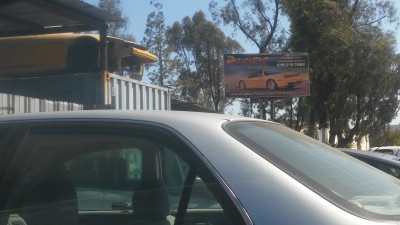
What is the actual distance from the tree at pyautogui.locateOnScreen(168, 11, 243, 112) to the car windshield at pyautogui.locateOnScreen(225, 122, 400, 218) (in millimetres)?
27612

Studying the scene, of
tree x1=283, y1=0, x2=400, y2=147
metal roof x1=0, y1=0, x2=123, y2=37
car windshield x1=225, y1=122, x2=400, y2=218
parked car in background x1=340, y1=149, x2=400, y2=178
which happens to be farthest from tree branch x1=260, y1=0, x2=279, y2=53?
car windshield x1=225, y1=122, x2=400, y2=218

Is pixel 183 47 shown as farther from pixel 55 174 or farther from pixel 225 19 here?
pixel 55 174

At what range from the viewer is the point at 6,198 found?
2551 millimetres

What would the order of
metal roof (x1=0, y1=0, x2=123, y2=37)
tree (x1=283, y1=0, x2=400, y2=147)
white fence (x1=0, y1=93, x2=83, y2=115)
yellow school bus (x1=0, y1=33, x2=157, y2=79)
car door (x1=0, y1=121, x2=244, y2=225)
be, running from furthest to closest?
1. tree (x1=283, y1=0, x2=400, y2=147)
2. yellow school bus (x1=0, y1=33, x2=157, y2=79)
3. metal roof (x1=0, y1=0, x2=123, y2=37)
4. white fence (x1=0, y1=93, x2=83, y2=115)
5. car door (x1=0, y1=121, x2=244, y2=225)

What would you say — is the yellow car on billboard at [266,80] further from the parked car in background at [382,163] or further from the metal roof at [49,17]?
the parked car in background at [382,163]

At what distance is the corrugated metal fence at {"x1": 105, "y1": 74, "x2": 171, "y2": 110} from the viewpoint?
9.51 m

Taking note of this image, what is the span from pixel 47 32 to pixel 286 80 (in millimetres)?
11949

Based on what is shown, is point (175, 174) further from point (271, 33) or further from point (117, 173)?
point (271, 33)

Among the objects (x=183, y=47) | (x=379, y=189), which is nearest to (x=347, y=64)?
(x=183, y=47)

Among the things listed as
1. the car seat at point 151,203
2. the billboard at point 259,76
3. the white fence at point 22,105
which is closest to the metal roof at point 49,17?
the white fence at point 22,105

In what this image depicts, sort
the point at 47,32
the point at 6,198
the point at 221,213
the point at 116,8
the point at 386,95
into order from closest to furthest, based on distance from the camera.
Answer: the point at 221,213, the point at 6,198, the point at 47,32, the point at 116,8, the point at 386,95

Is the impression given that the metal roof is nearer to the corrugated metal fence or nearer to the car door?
the corrugated metal fence

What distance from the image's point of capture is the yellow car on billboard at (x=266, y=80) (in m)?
21.3

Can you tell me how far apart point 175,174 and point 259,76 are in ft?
64.1
